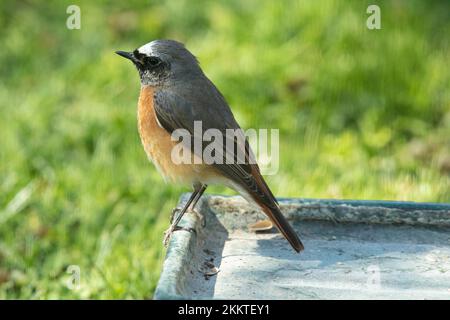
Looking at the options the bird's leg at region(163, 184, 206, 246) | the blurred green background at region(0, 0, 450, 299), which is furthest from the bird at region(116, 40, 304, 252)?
the blurred green background at region(0, 0, 450, 299)

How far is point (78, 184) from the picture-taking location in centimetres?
676

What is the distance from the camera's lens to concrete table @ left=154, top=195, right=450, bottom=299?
417 cm

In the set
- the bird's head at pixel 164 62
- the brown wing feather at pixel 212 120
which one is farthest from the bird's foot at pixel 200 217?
the bird's head at pixel 164 62

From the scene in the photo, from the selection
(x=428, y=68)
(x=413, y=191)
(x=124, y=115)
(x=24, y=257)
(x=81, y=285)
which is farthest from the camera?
(x=428, y=68)

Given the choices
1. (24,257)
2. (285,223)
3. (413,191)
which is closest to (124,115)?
(24,257)

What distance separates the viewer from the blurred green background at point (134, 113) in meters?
6.13

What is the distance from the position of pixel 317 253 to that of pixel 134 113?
3.51 metres

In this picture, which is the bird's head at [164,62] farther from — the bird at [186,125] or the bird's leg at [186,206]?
the bird's leg at [186,206]

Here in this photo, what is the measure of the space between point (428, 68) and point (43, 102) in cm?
366

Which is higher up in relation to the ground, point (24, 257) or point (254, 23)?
point (254, 23)
